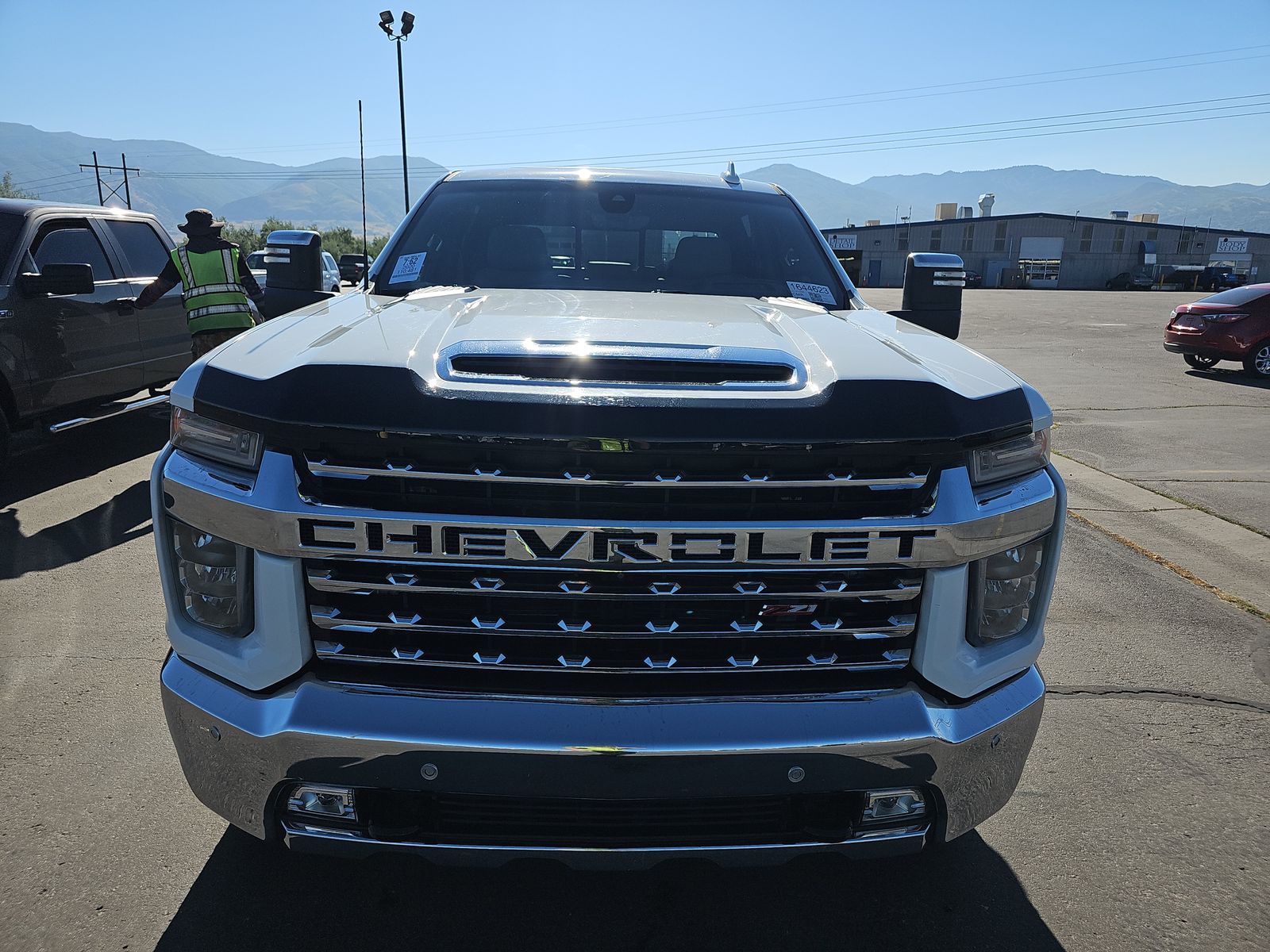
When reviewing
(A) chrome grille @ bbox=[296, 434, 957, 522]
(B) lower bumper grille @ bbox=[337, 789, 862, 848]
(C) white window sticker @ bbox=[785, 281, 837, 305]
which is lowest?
(B) lower bumper grille @ bbox=[337, 789, 862, 848]

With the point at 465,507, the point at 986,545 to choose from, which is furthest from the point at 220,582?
the point at 986,545

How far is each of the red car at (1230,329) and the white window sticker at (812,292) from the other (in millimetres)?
13566

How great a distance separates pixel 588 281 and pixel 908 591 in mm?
1809

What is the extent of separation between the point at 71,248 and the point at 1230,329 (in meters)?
15.3

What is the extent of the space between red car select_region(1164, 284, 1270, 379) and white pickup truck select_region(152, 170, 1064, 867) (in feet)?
47.8

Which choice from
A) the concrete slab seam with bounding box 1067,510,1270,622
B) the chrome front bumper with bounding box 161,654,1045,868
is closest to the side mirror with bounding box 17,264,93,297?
the chrome front bumper with bounding box 161,654,1045,868

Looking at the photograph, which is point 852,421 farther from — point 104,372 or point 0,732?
point 104,372

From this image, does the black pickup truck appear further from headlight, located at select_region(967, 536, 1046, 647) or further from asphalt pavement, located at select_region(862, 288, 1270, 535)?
asphalt pavement, located at select_region(862, 288, 1270, 535)

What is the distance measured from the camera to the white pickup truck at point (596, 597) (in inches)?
68.6

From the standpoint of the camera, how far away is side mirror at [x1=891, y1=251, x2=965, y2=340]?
3189 mm

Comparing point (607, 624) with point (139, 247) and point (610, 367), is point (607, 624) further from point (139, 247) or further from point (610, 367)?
point (139, 247)

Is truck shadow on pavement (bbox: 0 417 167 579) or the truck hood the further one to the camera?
truck shadow on pavement (bbox: 0 417 167 579)

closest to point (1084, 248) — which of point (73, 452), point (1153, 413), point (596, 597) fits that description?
point (1153, 413)

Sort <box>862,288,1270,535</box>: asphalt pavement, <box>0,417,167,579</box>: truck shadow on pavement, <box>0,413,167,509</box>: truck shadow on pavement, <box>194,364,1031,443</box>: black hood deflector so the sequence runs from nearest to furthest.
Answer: <box>194,364,1031,443</box>: black hood deflector < <box>0,417,167,579</box>: truck shadow on pavement < <box>0,413,167,509</box>: truck shadow on pavement < <box>862,288,1270,535</box>: asphalt pavement
